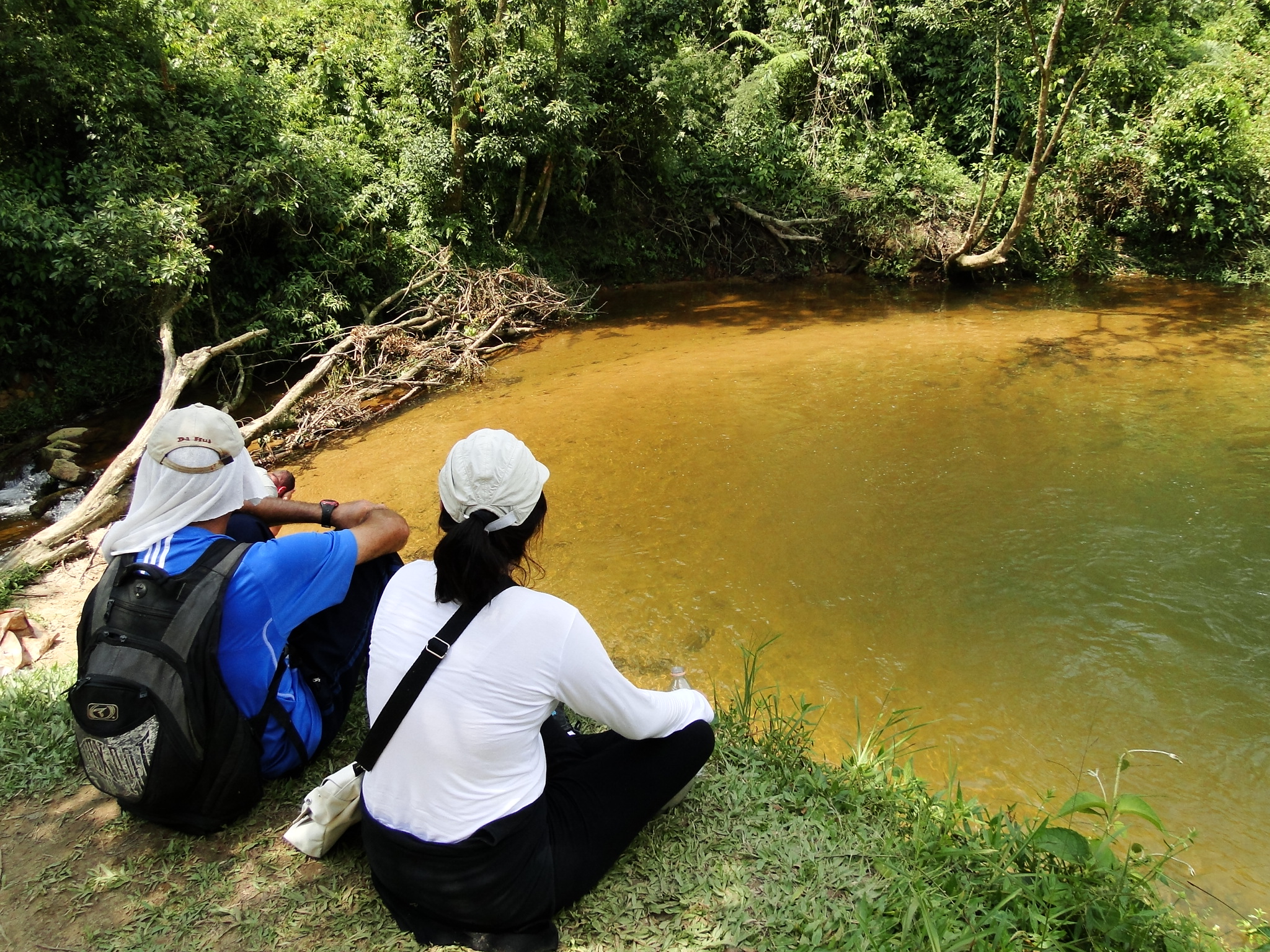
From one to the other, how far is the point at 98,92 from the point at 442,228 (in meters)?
3.60

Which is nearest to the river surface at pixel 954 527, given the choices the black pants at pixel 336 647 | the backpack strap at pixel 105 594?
the black pants at pixel 336 647

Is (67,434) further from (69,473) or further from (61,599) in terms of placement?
(61,599)

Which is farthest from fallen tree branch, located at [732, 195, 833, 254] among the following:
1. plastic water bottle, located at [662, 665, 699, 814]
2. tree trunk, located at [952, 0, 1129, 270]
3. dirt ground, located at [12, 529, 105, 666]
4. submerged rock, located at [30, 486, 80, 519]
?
plastic water bottle, located at [662, 665, 699, 814]

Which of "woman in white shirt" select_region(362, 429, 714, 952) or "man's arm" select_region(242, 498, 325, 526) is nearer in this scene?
"woman in white shirt" select_region(362, 429, 714, 952)

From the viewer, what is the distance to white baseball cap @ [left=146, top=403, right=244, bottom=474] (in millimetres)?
1910

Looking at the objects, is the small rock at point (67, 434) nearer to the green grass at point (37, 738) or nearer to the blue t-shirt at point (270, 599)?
the green grass at point (37, 738)

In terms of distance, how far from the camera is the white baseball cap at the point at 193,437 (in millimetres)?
1910

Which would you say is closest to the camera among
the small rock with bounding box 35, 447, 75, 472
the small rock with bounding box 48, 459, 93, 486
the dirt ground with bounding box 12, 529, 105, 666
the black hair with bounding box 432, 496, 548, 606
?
the black hair with bounding box 432, 496, 548, 606

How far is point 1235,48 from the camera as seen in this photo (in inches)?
469

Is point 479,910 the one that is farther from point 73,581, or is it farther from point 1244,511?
point 1244,511

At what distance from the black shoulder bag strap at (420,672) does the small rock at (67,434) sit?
700cm

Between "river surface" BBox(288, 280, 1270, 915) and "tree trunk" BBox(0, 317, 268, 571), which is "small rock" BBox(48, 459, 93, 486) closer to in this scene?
"tree trunk" BBox(0, 317, 268, 571)

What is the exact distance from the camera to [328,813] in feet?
6.15

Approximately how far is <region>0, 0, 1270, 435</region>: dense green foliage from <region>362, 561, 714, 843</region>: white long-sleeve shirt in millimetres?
6148
